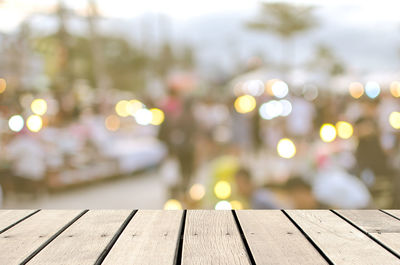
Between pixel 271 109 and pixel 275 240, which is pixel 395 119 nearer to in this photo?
pixel 271 109

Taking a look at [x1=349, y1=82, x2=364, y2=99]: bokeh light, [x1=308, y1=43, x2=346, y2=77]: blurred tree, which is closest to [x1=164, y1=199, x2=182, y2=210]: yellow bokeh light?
[x1=349, y1=82, x2=364, y2=99]: bokeh light

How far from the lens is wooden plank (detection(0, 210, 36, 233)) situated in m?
1.49

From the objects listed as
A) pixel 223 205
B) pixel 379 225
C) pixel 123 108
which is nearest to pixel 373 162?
pixel 223 205

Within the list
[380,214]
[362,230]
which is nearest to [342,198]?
[380,214]

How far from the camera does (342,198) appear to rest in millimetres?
3359

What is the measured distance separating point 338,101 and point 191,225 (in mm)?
6255

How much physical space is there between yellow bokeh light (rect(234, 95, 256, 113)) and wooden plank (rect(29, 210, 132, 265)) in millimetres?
4496

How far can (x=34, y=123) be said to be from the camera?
20.7 feet

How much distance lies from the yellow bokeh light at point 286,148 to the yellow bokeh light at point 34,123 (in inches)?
105

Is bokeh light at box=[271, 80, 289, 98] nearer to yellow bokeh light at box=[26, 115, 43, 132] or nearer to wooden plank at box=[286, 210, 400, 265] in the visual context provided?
yellow bokeh light at box=[26, 115, 43, 132]

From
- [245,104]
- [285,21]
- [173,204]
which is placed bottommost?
[173,204]

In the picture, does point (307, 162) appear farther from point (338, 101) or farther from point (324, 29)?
point (324, 29)

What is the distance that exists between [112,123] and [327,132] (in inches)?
122

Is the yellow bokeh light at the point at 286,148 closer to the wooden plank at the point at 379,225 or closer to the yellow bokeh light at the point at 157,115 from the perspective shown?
the yellow bokeh light at the point at 157,115
